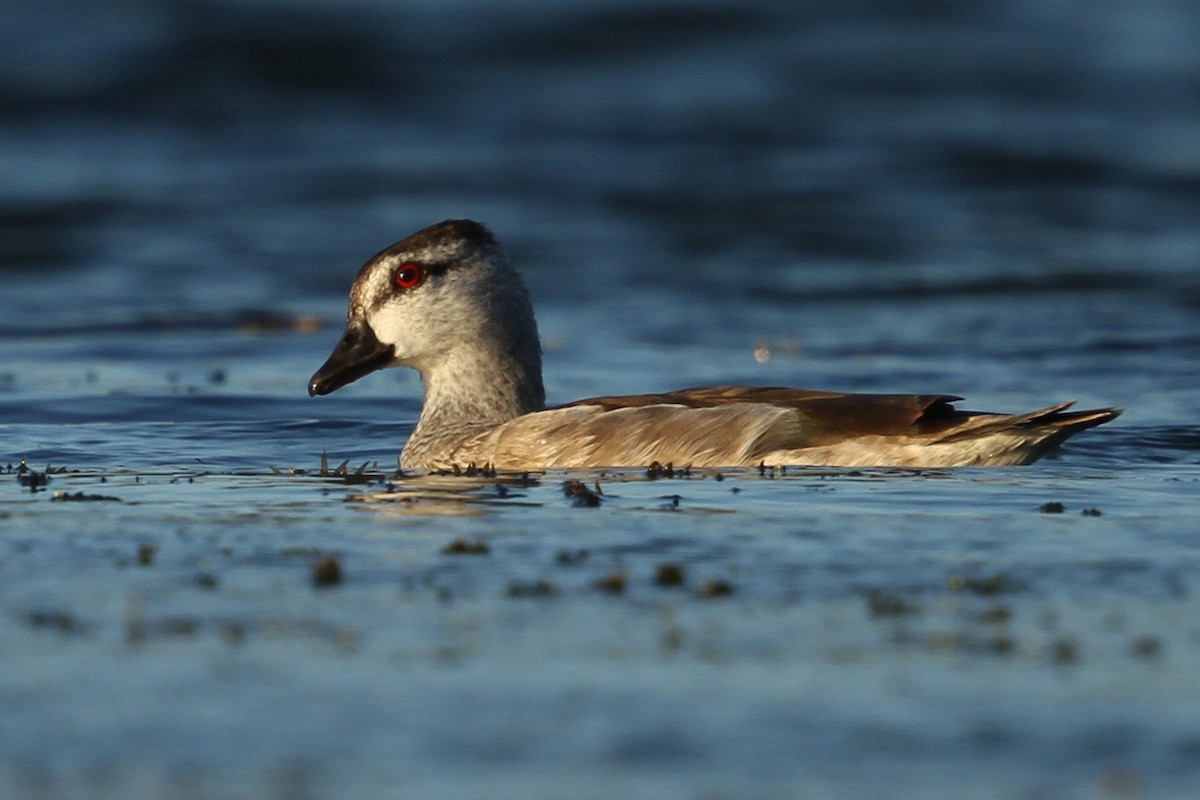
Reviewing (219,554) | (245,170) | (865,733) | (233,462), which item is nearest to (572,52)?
(245,170)

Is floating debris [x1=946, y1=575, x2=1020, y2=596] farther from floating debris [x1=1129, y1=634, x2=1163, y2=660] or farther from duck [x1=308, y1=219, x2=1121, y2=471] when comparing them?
duck [x1=308, y1=219, x2=1121, y2=471]

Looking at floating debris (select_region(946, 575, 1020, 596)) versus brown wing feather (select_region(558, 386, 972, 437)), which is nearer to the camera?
floating debris (select_region(946, 575, 1020, 596))

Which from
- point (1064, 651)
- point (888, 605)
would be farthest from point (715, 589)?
point (1064, 651)

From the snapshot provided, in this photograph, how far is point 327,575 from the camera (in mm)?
7289

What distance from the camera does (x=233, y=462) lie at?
1178 cm

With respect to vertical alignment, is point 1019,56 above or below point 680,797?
above

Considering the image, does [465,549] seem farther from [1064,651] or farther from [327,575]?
[1064,651]

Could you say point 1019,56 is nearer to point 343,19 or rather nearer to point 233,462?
point 343,19

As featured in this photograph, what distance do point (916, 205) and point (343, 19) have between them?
398 inches

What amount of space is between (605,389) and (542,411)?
4.19 metres

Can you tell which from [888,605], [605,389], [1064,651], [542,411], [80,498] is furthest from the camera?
[605,389]

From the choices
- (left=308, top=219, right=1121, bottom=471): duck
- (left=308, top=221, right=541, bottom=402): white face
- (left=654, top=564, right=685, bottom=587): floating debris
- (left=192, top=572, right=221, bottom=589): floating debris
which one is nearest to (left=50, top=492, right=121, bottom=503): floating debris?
(left=192, top=572, right=221, bottom=589): floating debris

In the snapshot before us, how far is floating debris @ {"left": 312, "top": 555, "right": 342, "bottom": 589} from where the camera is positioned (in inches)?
286

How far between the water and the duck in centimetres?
32
